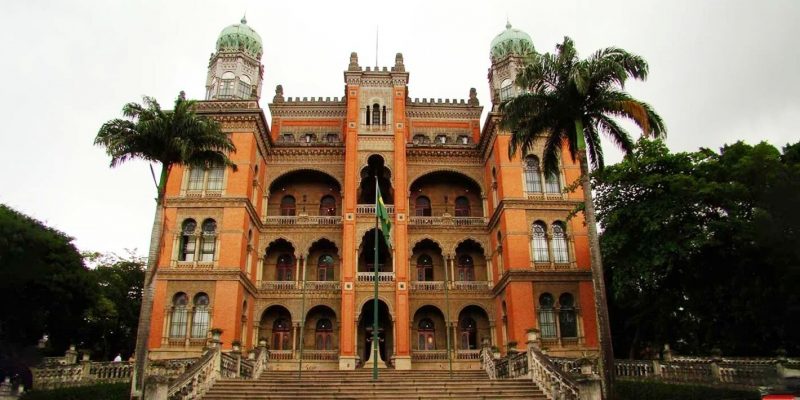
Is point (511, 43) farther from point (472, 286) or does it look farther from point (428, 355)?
point (428, 355)

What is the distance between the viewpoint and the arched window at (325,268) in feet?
115

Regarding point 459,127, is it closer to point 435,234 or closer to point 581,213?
point 435,234

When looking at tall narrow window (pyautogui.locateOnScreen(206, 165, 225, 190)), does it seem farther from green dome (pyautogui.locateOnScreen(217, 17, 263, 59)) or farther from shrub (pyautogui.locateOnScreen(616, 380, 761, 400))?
shrub (pyautogui.locateOnScreen(616, 380, 761, 400))

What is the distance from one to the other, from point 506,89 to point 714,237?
58.9ft

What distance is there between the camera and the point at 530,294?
29.3m

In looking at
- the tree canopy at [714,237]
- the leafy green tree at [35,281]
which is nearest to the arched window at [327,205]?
the leafy green tree at [35,281]

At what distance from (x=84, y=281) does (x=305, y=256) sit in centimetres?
1163

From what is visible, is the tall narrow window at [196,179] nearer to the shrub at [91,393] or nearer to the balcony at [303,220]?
the balcony at [303,220]

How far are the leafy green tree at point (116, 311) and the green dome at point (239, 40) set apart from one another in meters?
17.7

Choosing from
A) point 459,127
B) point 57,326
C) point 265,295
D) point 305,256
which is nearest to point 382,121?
point 459,127

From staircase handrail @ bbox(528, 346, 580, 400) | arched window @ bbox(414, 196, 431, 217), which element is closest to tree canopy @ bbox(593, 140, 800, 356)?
staircase handrail @ bbox(528, 346, 580, 400)

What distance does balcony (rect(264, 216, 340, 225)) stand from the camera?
34375 millimetres

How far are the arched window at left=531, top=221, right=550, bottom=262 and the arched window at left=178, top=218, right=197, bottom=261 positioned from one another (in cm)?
1826

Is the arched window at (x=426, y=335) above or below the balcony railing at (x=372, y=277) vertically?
below
